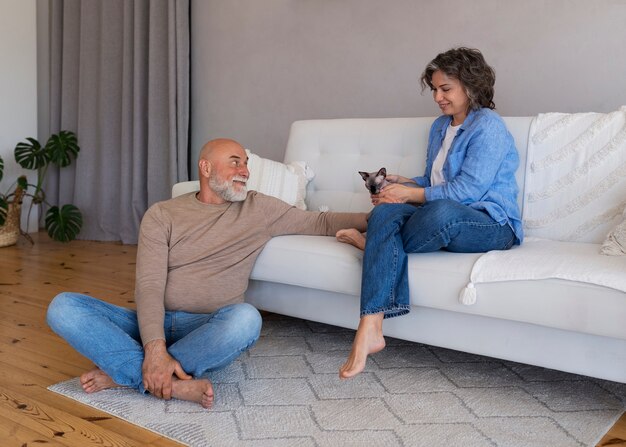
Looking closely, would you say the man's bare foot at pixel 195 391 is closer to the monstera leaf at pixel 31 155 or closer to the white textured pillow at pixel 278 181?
the white textured pillow at pixel 278 181

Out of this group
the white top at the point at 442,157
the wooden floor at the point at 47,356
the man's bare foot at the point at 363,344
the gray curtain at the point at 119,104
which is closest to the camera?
the wooden floor at the point at 47,356

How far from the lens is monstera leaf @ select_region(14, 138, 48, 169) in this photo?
4.98 metres

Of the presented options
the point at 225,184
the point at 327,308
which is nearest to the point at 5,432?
the point at 225,184

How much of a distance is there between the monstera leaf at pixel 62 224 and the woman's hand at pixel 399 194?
327 centimetres

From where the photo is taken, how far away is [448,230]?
203 cm

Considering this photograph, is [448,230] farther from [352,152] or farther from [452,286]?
[352,152]

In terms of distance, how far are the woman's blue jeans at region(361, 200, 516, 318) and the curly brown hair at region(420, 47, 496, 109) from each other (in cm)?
47

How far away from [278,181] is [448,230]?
1.06 m

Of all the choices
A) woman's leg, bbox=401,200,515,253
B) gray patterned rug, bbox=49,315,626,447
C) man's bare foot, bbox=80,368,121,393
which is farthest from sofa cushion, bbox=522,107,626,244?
man's bare foot, bbox=80,368,121,393

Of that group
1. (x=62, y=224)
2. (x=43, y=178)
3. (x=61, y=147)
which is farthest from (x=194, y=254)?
(x=43, y=178)

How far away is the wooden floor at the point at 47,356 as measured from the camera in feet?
5.67

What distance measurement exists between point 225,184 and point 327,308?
0.59 m

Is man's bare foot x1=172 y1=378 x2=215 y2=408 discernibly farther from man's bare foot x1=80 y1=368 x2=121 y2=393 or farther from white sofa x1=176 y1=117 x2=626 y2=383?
white sofa x1=176 y1=117 x2=626 y2=383

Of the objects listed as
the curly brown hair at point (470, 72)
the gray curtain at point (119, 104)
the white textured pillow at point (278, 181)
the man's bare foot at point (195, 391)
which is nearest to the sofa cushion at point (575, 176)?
the curly brown hair at point (470, 72)
